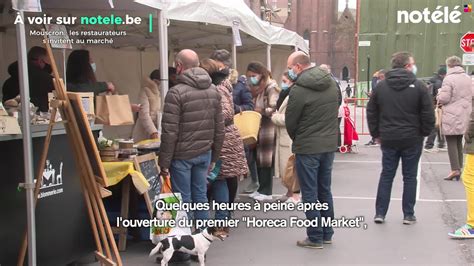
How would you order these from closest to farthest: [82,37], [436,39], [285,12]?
[82,37], [436,39], [285,12]

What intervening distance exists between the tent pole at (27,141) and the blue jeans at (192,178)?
1.27m

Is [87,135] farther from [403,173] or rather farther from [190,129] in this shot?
[403,173]

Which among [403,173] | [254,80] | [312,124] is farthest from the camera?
[254,80]

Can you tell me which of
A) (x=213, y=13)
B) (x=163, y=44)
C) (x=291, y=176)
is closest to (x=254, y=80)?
(x=213, y=13)

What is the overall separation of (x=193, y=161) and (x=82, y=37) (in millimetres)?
4039

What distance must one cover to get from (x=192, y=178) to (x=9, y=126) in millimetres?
1624

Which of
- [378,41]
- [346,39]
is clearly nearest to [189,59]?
[378,41]

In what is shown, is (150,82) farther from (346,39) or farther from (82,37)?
(346,39)

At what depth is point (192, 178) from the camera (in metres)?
4.85

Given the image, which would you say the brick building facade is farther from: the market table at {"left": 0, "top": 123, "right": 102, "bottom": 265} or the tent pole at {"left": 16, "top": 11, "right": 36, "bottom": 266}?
the tent pole at {"left": 16, "top": 11, "right": 36, "bottom": 266}

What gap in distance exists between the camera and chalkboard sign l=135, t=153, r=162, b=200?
532 centimetres

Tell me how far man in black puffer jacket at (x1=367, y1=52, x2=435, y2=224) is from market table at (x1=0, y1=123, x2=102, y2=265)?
117 inches

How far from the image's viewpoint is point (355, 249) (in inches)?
213

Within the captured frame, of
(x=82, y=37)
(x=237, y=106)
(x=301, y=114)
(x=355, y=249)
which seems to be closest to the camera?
(x=301, y=114)
